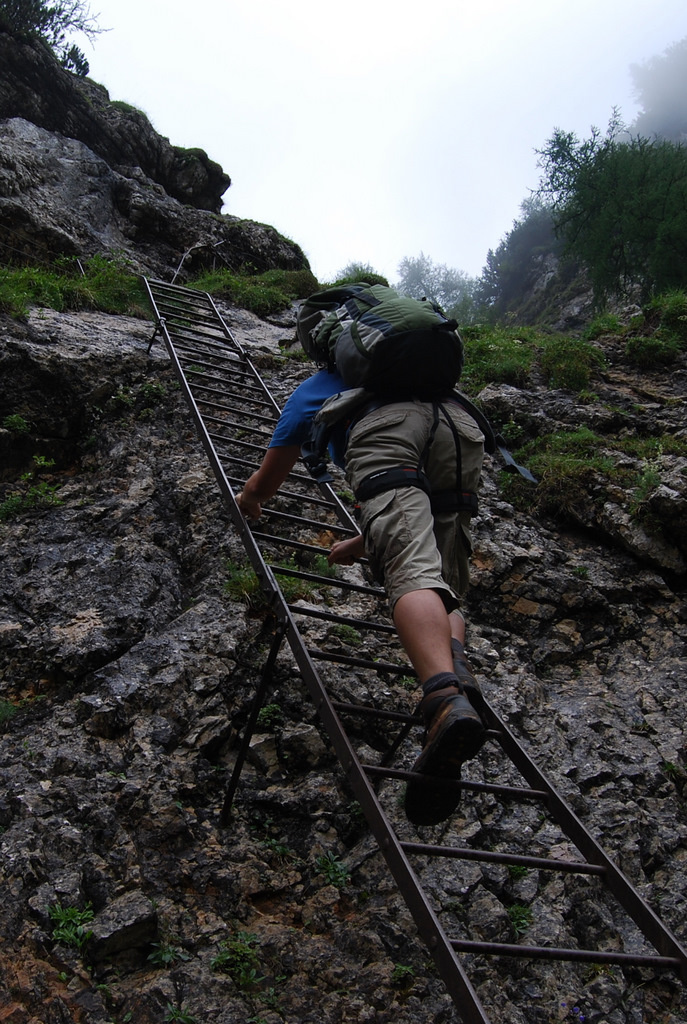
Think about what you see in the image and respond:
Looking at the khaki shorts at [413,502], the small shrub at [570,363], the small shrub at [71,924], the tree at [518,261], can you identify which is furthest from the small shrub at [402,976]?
the tree at [518,261]

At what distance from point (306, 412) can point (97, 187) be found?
32.3 ft

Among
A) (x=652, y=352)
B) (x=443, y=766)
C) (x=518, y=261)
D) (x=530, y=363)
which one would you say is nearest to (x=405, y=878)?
(x=443, y=766)

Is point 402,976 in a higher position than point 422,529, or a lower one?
lower

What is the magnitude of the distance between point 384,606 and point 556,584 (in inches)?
48.2

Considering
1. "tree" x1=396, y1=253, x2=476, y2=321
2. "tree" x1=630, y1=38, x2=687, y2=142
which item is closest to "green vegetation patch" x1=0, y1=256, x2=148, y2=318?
"tree" x1=396, y1=253, x2=476, y2=321

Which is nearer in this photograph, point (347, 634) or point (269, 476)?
point (269, 476)

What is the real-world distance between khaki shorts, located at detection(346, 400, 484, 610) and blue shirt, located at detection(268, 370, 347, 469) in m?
0.32

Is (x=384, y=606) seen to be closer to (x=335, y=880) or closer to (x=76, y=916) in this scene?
(x=335, y=880)

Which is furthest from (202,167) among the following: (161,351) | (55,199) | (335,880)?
(335,880)

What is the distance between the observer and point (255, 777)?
3424mm

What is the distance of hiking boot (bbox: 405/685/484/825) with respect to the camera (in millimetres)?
2154

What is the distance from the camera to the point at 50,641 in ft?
13.1

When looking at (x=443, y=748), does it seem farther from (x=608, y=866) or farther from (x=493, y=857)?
(x=608, y=866)

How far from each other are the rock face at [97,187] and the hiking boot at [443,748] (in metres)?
8.92
